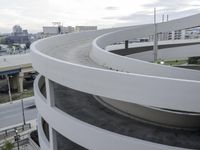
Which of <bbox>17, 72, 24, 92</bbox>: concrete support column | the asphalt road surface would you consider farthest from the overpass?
the asphalt road surface

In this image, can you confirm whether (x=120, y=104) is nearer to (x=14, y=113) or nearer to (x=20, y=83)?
(x=14, y=113)

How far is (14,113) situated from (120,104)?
30.7m

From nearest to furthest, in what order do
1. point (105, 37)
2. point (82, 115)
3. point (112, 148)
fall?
point (112, 148), point (82, 115), point (105, 37)

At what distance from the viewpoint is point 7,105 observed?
44312 mm

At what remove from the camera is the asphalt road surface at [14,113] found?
36.9m

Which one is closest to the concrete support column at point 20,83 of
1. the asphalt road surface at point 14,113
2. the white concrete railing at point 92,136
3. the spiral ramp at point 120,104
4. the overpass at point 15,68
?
the overpass at point 15,68

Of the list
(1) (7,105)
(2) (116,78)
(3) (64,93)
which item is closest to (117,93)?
(2) (116,78)

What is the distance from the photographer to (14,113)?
40.8 metres

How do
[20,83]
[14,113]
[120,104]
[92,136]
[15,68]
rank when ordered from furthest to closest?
[20,83], [15,68], [14,113], [120,104], [92,136]

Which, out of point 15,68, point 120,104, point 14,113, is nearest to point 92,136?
point 120,104

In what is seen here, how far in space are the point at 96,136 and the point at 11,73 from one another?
1737 inches

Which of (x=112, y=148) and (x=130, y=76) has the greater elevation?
(x=130, y=76)

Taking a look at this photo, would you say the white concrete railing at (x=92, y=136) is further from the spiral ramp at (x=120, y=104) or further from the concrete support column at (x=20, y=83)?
the concrete support column at (x=20, y=83)

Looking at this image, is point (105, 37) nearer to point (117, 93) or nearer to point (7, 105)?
point (117, 93)
